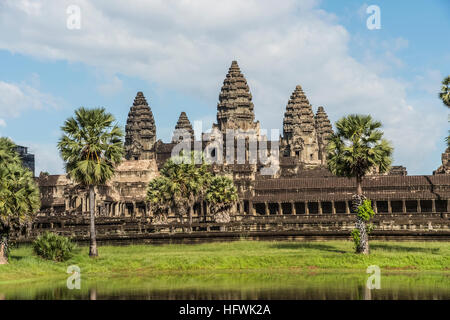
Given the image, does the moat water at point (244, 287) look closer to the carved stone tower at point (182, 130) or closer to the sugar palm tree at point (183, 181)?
the sugar palm tree at point (183, 181)

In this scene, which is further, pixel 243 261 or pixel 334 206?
pixel 334 206

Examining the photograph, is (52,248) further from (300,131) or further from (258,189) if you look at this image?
(300,131)

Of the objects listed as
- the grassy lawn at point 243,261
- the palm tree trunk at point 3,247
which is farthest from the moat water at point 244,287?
the palm tree trunk at point 3,247

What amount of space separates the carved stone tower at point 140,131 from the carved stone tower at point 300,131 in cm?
3142

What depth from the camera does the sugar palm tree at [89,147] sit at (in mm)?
57656

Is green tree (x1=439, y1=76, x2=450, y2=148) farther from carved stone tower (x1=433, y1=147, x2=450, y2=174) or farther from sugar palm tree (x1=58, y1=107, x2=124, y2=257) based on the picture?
carved stone tower (x1=433, y1=147, x2=450, y2=174)

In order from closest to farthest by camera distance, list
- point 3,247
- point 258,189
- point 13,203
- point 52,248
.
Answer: point 13,203, point 3,247, point 52,248, point 258,189

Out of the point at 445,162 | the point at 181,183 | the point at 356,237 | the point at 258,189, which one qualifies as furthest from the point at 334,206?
the point at 356,237

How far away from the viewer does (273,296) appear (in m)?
40.2

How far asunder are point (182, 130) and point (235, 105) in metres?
35.2

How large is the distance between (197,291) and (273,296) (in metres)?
4.83

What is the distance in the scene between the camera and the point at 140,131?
624 feet

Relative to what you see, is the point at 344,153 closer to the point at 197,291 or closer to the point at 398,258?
the point at 398,258
